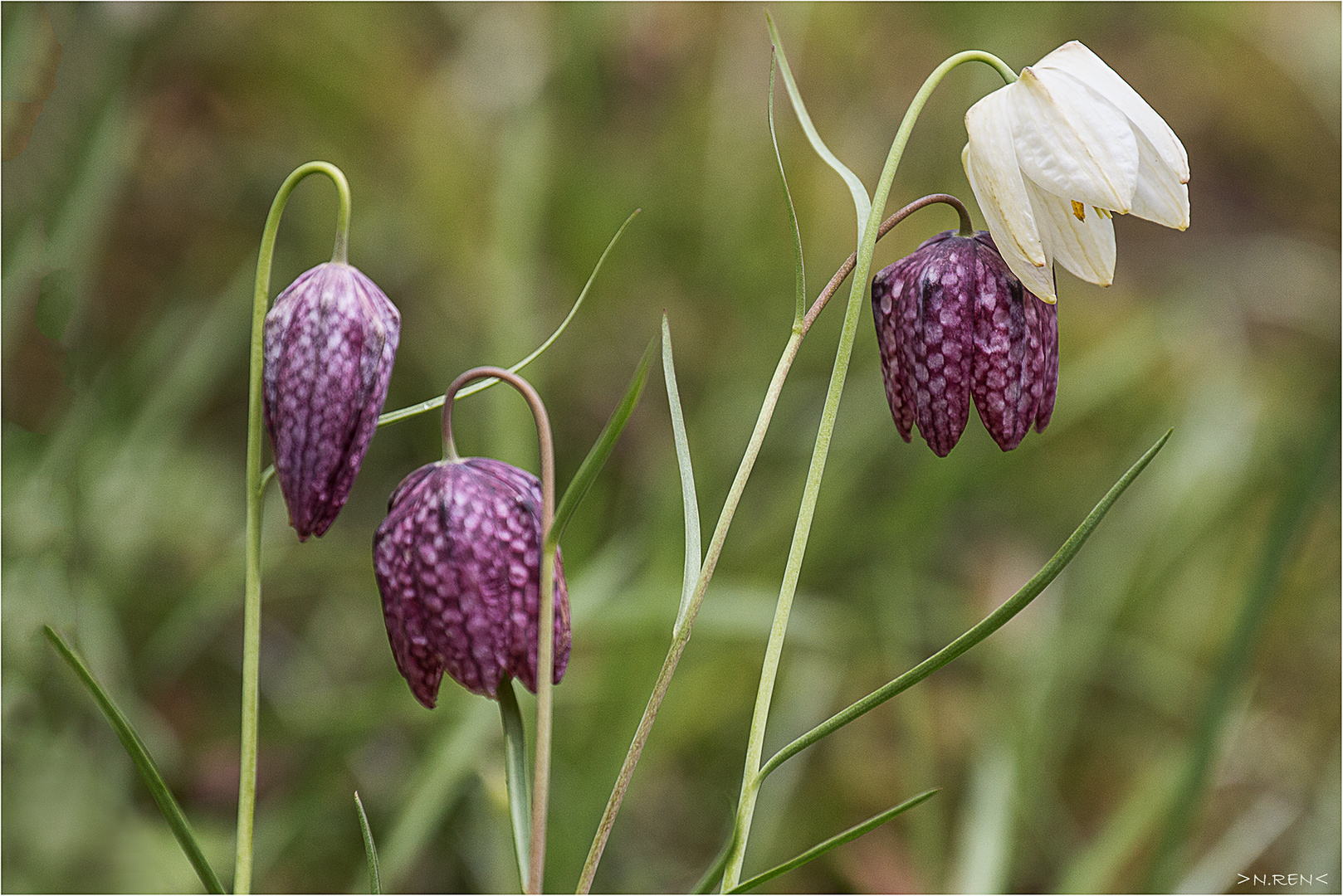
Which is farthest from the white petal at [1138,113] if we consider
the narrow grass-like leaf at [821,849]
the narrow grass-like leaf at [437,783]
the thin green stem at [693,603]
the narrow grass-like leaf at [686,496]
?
the narrow grass-like leaf at [437,783]

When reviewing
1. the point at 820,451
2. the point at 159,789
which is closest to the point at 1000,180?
the point at 820,451

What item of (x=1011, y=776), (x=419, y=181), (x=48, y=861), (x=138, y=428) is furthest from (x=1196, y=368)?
(x=48, y=861)

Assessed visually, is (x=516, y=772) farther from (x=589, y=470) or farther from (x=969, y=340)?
(x=969, y=340)

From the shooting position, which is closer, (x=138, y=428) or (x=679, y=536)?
(x=679, y=536)

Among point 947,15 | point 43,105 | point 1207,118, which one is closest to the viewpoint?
point 43,105

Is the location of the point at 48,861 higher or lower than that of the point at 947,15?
lower

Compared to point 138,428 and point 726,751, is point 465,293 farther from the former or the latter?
point 726,751
